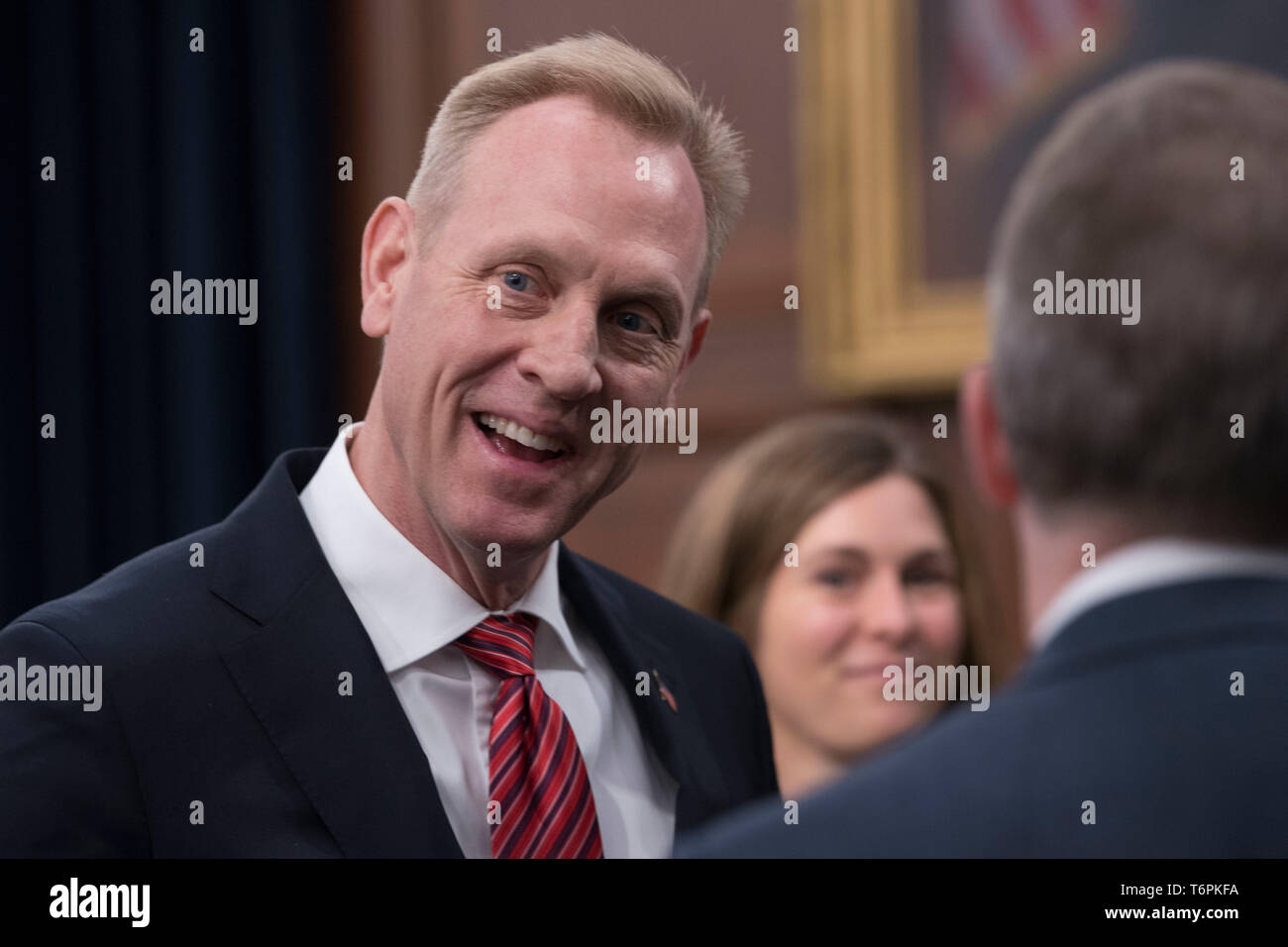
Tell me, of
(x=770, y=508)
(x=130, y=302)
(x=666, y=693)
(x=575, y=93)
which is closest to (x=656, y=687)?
(x=666, y=693)

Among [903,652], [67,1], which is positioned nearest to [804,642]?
[903,652]

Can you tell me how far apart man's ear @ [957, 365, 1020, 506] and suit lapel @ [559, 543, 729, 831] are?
0.76 m

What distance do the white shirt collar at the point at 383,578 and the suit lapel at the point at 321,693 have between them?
4 centimetres

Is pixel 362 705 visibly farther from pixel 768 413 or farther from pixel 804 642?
pixel 768 413

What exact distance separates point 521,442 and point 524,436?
1 cm

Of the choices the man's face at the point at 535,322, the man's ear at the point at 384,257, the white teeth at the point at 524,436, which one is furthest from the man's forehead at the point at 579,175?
the white teeth at the point at 524,436

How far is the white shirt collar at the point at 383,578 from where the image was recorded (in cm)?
173

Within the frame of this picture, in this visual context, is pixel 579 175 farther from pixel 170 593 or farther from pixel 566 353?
pixel 170 593

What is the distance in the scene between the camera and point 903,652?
2.87 metres

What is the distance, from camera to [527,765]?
1.70 m

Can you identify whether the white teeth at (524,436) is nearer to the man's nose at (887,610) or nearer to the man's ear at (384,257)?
the man's ear at (384,257)

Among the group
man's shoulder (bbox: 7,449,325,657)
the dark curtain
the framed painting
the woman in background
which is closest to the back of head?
man's shoulder (bbox: 7,449,325,657)

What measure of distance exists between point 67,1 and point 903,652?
2331 mm

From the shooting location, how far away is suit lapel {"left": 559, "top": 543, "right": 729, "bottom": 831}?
1.85 meters
